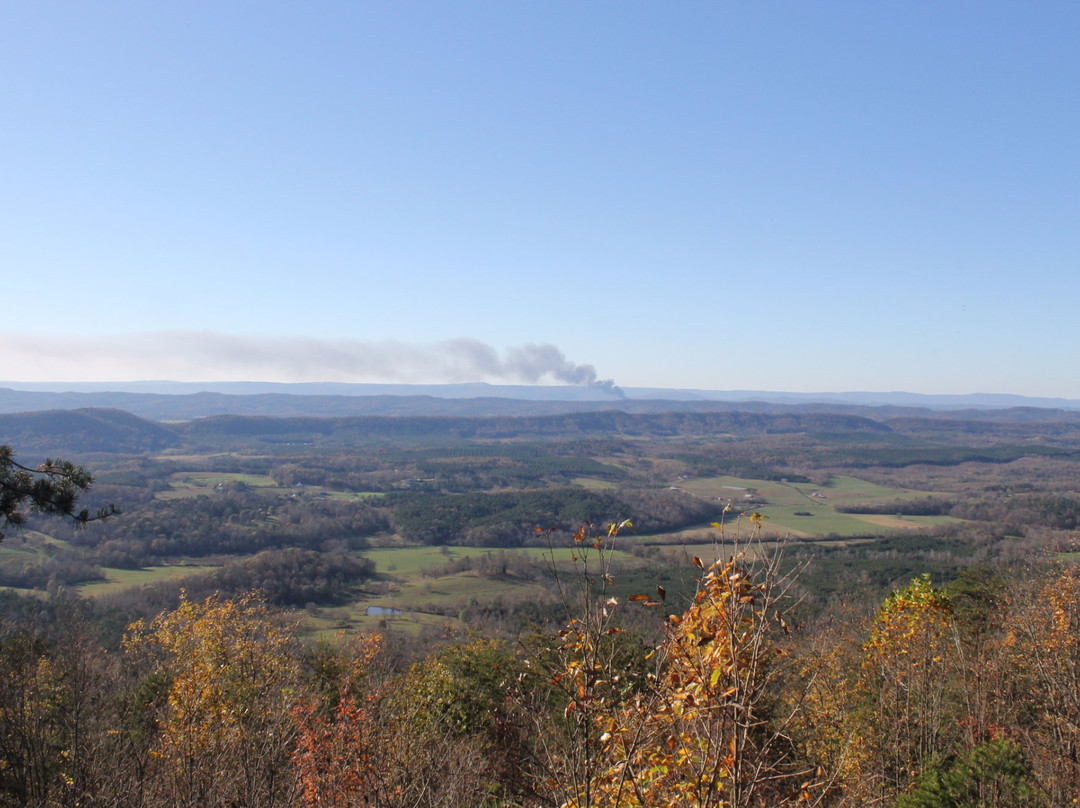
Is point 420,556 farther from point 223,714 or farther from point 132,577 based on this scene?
point 223,714

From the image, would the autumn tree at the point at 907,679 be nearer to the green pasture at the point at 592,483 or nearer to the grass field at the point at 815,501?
the grass field at the point at 815,501

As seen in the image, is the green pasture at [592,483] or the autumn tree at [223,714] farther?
Answer: the green pasture at [592,483]

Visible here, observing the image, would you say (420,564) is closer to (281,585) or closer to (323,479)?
(281,585)

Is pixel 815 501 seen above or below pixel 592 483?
above

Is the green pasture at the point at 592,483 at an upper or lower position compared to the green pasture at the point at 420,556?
upper

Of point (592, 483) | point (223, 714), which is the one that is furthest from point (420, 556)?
point (223, 714)

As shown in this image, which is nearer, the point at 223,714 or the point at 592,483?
the point at 223,714

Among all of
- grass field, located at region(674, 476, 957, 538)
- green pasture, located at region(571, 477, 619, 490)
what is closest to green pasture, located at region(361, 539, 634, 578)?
grass field, located at region(674, 476, 957, 538)

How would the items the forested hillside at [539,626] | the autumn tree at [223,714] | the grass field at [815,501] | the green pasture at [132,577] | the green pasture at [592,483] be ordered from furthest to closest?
the green pasture at [592,483] → the grass field at [815,501] → the green pasture at [132,577] → the autumn tree at [223,714] → the forested hillside at [539,626]

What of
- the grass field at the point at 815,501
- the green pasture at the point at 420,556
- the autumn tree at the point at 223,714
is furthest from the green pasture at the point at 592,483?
the autumn tree at the point at 223,714

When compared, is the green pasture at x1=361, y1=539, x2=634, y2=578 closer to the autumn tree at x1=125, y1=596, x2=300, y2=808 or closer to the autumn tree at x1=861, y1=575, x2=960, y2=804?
the autumn tree at x1=125, y1=596, x2=300, y2=808

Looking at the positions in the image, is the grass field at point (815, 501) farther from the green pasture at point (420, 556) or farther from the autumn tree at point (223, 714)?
the autumn tree at point (223, 714)

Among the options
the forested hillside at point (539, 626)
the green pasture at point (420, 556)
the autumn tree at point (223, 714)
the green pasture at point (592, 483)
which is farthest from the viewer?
the green pasture at point (592, 483)

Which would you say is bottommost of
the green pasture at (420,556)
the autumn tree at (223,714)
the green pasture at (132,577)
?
the green pasture at (420,556)
